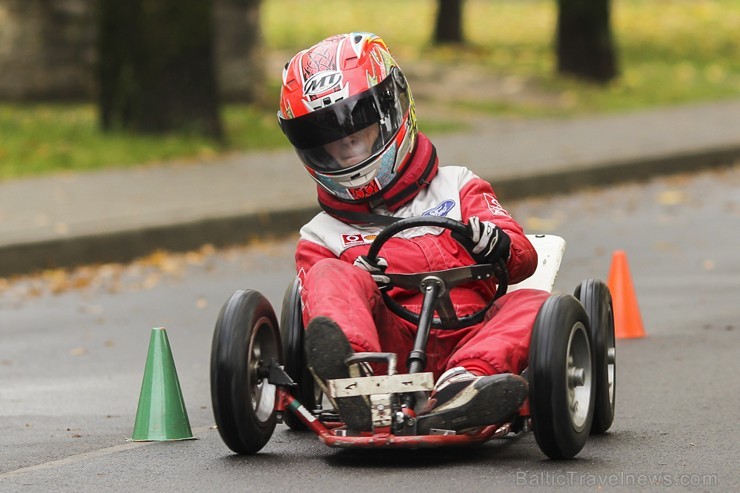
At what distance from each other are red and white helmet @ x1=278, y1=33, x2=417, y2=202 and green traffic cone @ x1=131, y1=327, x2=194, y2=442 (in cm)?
89

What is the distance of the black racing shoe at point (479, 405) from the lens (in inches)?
184

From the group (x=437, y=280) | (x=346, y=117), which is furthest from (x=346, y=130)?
(x=437, y=280)

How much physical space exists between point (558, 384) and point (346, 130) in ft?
4.15

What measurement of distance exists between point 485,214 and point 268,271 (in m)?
5.13

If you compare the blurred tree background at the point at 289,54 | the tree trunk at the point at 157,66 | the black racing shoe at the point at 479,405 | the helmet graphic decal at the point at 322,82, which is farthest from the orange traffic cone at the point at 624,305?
the tree trunk at the point at 157,66

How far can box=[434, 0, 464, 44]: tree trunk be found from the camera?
83.4 feet

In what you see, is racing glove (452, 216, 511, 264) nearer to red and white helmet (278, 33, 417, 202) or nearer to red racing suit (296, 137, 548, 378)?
red racing suit (296, 137, 548, 378)

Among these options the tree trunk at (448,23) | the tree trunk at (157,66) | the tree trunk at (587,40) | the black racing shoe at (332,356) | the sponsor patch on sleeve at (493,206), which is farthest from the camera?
the tree trunk at (448,23)

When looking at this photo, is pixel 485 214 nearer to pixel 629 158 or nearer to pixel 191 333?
pixel 191 333

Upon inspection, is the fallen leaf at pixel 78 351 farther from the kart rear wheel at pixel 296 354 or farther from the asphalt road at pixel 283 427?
the kart rear wheel at pixel 296 354

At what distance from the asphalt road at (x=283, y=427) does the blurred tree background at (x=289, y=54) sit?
11.6ft

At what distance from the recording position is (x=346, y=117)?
5.42 meters

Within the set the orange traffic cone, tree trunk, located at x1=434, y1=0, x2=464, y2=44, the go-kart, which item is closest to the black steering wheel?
the go-kart

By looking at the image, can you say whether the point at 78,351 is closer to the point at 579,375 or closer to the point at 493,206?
the point at 493,206
